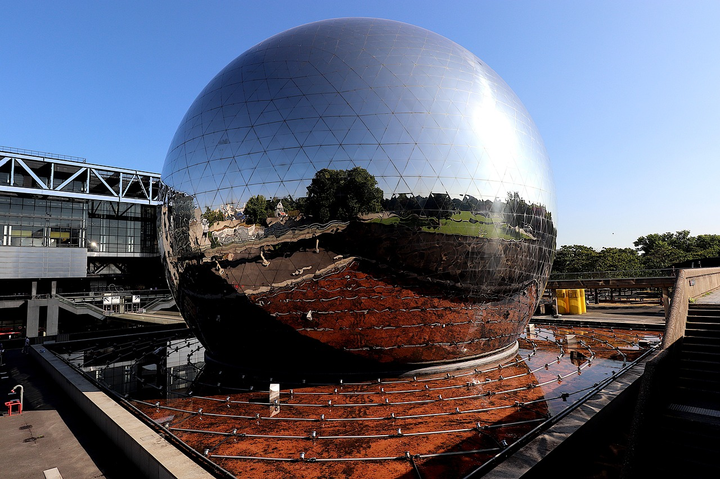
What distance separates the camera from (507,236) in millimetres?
10672

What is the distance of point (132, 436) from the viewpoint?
7109 millimetres

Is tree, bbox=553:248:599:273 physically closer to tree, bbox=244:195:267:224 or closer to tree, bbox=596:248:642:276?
tree, bbox=596:248:642:276

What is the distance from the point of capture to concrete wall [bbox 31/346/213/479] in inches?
236

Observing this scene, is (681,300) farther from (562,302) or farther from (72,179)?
(72,179)

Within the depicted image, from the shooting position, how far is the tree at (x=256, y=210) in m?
9.61

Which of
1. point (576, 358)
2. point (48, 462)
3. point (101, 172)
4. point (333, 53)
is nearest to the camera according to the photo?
point (48, 462)

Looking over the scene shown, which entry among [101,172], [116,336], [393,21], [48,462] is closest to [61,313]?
[101,172]

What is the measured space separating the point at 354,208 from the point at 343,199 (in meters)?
0.34

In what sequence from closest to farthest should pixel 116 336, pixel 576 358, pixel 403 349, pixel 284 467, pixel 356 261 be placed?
pixel 284 467 < pixel 356 261 < pixel 403 349 < pixel 576 358 < pixel 116 336

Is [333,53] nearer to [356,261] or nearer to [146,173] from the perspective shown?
[356,261]

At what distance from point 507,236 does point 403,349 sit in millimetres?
4099

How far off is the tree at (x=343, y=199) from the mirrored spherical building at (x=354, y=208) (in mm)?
33


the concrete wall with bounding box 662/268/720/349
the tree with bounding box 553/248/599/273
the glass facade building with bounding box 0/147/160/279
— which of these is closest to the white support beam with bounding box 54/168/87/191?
the glass facade building with bounding box 0/147/160/279

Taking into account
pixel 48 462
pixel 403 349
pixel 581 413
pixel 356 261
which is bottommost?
pixel 48 462
